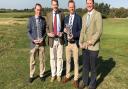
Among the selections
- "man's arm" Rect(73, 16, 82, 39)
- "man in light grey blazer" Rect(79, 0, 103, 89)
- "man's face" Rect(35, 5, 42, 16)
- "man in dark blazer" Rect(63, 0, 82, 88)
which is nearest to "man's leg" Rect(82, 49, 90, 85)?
"man in light grey blazer" Rect(79, 0, 103, 89)

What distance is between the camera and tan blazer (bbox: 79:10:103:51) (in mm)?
10492

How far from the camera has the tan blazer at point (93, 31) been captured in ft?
34.4

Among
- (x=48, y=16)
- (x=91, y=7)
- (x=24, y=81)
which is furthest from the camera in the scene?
(x=24, y=81)

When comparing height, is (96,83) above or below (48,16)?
below

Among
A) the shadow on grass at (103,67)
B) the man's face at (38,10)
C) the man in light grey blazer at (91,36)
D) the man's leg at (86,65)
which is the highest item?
the man's face at (38,10)

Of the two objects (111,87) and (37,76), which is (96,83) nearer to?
(111,87)

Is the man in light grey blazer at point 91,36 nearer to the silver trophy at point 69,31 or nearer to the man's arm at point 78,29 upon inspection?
the man's arm at point 78,29

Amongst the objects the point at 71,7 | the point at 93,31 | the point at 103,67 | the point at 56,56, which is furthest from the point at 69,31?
the point at 103,67

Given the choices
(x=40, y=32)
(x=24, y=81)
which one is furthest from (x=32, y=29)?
(x=24, y=81)

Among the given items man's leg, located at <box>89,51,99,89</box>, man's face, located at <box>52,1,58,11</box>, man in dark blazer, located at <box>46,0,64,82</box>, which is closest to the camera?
man's leg, located at <box>89,51,99,89</box>

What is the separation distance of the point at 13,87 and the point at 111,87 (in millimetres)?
3315

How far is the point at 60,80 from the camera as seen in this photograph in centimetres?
1198

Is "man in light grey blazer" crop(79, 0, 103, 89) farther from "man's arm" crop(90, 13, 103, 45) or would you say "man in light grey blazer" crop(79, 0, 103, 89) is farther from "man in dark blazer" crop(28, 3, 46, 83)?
"man in dark blazer" crop(28, 3, 46, 83)

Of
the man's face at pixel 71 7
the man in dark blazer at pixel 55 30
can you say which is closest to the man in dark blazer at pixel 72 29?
the man's face at pixel 71 7
